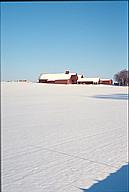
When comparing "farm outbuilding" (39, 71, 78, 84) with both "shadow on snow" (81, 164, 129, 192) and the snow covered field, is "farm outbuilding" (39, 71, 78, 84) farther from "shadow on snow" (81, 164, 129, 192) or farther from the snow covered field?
"shadow on snow" (81, 164, 129, 192)

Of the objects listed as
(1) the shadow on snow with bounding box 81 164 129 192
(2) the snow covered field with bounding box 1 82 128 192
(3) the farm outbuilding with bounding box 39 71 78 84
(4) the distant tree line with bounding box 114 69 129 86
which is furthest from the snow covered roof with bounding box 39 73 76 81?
(1) the shadow on snow with bounding box 81 164 129 192

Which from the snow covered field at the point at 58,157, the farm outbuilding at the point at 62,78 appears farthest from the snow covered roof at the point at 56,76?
the snow covered field at the point at 58,157

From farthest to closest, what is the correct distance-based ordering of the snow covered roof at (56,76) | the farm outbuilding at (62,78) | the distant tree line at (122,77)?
the distant tree line at (122,77) < the snow covered roof at (56,76) < the farm outbuilding at (62,78)

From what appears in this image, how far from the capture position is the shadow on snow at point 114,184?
435cm

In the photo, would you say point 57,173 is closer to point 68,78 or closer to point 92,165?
point 92,165

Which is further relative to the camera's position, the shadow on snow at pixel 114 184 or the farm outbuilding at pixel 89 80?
the farm outbuilding at pixel 89 80

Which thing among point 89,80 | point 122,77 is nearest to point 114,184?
point 89,80

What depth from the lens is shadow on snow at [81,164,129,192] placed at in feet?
14.3

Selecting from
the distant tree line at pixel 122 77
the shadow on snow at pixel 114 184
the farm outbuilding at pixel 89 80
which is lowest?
the shadow on snow at pixel 114 184

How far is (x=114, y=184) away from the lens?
4.59m

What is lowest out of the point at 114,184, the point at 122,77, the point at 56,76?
the point at 114,184

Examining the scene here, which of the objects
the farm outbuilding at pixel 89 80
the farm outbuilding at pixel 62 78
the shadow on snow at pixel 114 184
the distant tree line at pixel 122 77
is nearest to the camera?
the shadow on snow at pixel 114 184

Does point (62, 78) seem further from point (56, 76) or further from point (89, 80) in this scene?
point (89, 80)

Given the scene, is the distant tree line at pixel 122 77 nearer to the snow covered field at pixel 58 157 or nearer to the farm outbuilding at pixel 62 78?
the farm outbuilding at pixel 62 78
